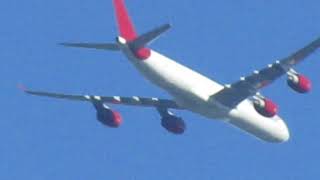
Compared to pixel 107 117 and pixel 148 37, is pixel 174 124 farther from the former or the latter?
pixel 148 37

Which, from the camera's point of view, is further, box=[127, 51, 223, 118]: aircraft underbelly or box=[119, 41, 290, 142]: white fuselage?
box=[119, 41, 290, 142]: white fuselage

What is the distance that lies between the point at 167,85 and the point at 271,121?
37.7 ft

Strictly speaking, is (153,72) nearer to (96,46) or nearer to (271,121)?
(96,46)

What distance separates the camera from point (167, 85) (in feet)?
384

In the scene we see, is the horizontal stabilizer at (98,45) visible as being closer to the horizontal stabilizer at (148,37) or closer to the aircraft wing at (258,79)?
the horizontal stabilizer at (148,37)

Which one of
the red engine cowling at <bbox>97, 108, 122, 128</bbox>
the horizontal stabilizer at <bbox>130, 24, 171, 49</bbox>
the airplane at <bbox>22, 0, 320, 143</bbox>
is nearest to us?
the horizontal stabilizer at <bbox>130, 24, 171, 49</bbox>

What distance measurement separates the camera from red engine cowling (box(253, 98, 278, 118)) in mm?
118812

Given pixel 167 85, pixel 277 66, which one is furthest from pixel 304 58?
pixel 167 85

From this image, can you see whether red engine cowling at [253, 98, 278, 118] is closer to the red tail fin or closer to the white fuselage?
the white fuselage

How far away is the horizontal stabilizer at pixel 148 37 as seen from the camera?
109 m

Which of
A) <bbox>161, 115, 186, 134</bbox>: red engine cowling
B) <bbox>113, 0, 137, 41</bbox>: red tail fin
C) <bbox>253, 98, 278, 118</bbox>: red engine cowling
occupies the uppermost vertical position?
<bbox>113, 0, 137, 41</bbox>: red tail fin

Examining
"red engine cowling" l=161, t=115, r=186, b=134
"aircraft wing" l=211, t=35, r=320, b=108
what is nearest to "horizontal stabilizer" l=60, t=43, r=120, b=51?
"aircraft wing" l=211, t=35, r=320, b=108

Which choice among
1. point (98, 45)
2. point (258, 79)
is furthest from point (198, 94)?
point (98, 45)

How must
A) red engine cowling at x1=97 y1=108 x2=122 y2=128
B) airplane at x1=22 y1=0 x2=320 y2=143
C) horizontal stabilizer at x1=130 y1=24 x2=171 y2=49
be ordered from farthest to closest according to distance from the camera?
red engine cowling at x1=97 y1=108 x2=122 y2=128 < airplane at x1=22 y1=0 x2=320 y2=143 < horizontal stabilizer at x1=130 y1=24 x2=171 y2=49
